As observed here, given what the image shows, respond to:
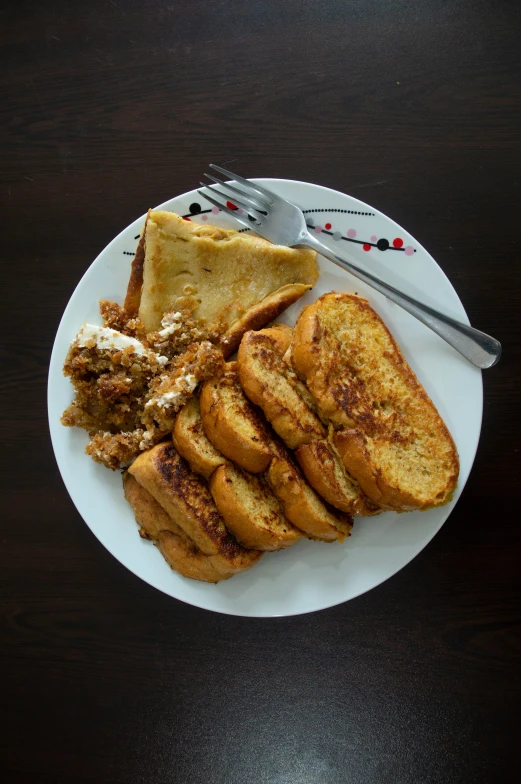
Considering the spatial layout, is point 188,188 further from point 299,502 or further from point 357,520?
point 357,520

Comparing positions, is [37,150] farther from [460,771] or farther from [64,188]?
[460,771]

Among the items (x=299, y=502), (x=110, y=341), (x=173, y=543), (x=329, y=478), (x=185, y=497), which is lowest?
(x=173, y=543)

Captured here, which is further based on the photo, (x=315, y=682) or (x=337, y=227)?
(x=315, y=682)

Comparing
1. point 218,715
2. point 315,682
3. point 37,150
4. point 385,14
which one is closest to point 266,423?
point 315,682

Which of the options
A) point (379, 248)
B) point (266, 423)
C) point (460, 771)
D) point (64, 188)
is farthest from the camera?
point (64, 188)

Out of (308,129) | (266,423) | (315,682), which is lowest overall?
(315,682)

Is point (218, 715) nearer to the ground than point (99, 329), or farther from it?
nearer to the ground

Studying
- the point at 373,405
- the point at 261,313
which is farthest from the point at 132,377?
the point at 373,405

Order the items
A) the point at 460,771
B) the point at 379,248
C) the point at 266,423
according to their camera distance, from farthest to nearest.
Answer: the point at 460,771 < the point at 379,248 < the point at 266,423
